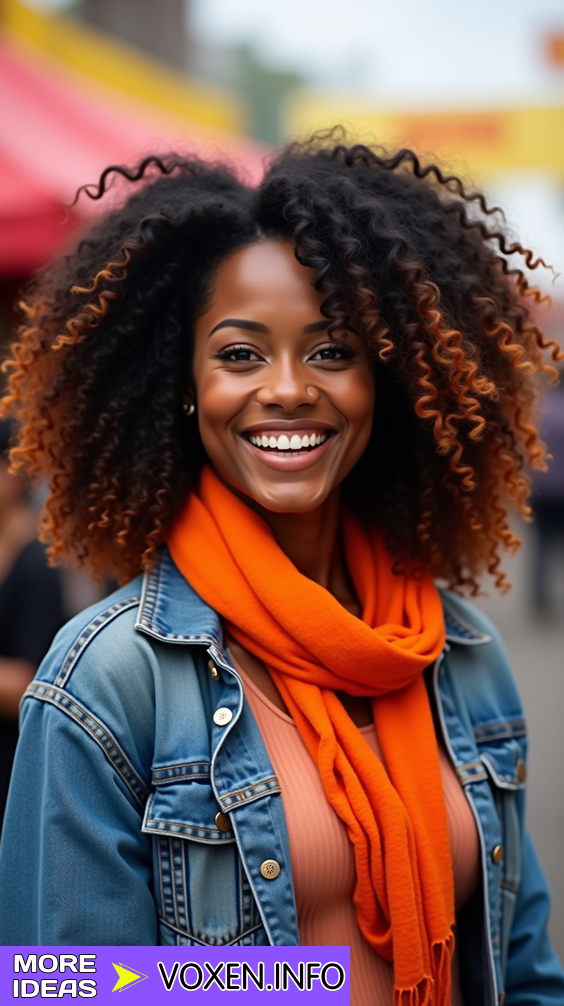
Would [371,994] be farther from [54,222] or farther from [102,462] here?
[54,222]

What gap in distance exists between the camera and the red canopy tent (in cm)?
504

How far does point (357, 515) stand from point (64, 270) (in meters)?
0.80

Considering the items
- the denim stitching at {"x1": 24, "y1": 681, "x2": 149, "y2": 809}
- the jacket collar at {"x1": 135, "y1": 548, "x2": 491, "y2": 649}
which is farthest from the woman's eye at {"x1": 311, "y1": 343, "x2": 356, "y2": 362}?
the denim stitching at {"x1": 24, "y1": 681, "x2": 149, "y2": 809}

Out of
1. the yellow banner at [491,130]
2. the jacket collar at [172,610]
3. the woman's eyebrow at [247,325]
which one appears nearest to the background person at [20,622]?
the jacket collar at [172,610]

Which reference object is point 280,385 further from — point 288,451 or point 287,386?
point 288,451

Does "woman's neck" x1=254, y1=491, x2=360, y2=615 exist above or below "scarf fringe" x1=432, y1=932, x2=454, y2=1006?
above

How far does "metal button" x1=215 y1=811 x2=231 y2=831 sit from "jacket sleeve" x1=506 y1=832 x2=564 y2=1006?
75cm

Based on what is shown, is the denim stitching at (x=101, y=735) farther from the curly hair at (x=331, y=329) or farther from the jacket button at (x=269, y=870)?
the curly hair at (x=331, y=329)

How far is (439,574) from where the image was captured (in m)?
2.13

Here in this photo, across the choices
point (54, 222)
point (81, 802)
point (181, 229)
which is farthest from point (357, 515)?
point (54, 222)

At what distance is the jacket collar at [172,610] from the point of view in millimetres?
1681

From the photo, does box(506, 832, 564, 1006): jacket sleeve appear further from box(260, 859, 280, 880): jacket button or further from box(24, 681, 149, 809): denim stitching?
box(24, 681, 149, 809): denim stitching

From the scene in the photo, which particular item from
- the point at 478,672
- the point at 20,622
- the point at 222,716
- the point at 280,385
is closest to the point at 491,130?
the point at 20,622

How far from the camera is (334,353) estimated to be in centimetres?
177
